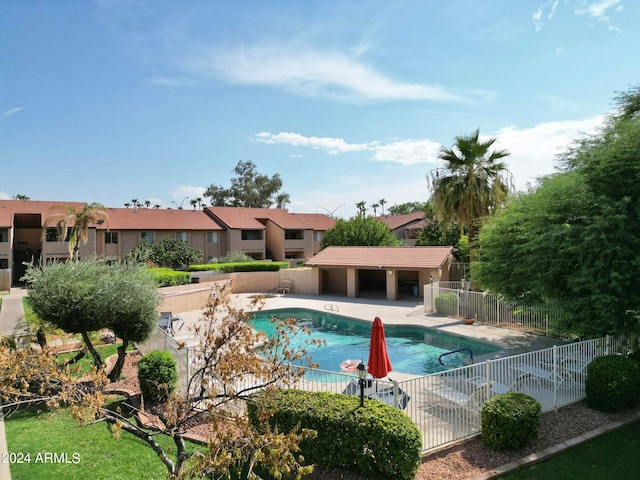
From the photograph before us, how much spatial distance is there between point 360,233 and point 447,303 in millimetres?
17391

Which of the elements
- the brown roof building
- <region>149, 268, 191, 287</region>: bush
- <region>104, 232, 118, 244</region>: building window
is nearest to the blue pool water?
<region>149, 268, 191, 287</region>: bush

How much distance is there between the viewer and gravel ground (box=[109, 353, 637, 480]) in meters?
7.03

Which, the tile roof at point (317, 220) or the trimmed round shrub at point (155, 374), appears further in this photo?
the tile roof at point (317, 220)

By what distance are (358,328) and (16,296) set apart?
89.1ft

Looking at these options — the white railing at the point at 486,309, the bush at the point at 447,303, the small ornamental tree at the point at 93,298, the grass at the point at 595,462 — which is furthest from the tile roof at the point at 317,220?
the grass at the point at 595,462

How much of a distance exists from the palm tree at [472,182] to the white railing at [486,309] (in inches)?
95.9

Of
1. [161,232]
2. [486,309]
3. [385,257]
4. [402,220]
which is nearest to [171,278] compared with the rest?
[161,232]

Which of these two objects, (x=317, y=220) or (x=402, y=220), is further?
(x=402, y=220)

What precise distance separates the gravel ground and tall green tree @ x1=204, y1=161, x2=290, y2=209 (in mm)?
61998

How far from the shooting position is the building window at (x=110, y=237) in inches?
1569

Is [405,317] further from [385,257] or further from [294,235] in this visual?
[294,235]

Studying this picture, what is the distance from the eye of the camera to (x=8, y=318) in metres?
21.0

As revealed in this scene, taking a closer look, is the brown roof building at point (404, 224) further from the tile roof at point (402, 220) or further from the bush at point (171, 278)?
the bush at point (171, 278)

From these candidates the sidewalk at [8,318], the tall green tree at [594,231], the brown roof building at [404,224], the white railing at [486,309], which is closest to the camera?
the sidewalk at [8,318]
